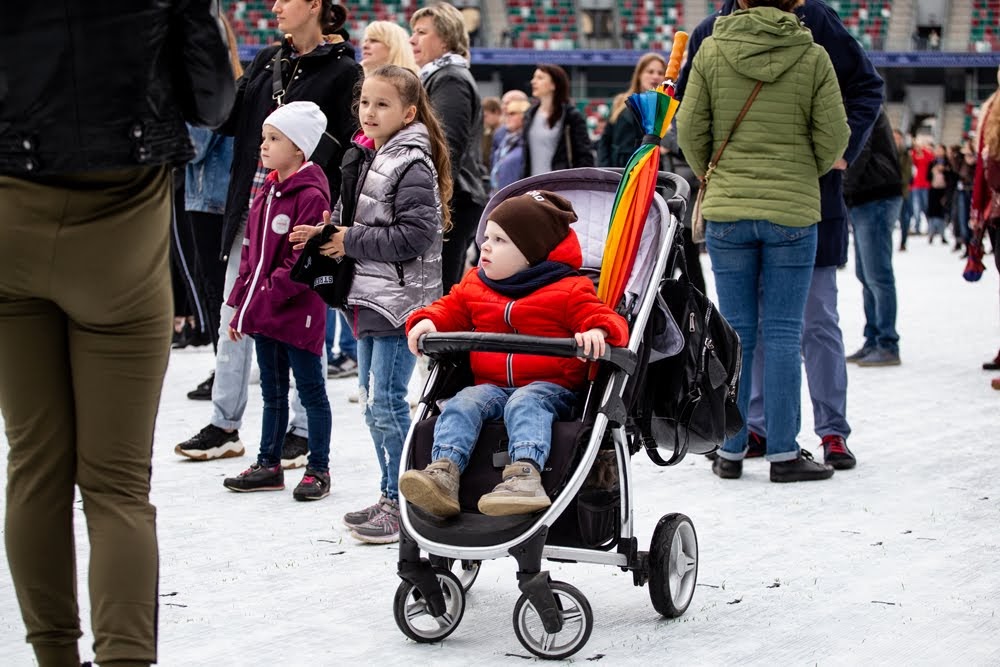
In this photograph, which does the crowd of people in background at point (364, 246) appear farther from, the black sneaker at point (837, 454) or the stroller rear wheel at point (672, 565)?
the stroller rear wheel at point (672, 565)

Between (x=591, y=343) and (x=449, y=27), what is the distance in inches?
109

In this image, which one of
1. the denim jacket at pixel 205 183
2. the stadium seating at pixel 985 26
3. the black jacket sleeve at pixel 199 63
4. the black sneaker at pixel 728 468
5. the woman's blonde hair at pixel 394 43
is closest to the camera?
the black jacket sleeve at pixel 199 63

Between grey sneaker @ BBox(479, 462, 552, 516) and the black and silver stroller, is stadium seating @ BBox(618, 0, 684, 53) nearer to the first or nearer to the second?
the black and silver stroller

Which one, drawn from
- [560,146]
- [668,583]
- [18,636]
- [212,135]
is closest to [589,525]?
[668,583]

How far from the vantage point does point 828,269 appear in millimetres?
5355

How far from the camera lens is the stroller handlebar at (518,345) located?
312 centimetres

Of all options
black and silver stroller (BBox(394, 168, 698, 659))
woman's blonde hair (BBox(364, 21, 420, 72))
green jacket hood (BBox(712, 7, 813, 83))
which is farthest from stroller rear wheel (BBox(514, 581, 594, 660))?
woman's blonde hair (BBox(364, 21, 420, 72))

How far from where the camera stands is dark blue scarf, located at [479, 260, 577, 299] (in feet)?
11.0

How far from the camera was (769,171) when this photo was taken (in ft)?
15.9

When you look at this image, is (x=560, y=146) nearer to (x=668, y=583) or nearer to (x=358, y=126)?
(x=358, y=126)

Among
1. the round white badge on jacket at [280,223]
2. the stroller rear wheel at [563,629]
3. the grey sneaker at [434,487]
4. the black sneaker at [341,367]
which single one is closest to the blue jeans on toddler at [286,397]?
the round white badge on jacket at [280,223]

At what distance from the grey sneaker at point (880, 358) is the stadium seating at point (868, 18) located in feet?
97.9

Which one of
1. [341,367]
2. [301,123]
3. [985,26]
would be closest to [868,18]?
[985,26]

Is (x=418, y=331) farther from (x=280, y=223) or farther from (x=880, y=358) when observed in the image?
(x=880, y=358)
